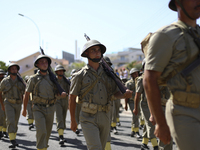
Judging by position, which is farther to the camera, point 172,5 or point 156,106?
point 172,5

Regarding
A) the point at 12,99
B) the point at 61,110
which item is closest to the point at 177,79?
the point at 12,99

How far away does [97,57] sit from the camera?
506cm

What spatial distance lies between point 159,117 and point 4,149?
6.95m

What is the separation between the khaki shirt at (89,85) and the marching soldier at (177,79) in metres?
2.12

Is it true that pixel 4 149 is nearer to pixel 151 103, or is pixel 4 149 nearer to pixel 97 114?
pixel 97 114

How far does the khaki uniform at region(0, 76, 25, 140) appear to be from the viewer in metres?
8.86

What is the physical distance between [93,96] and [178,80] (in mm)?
2313

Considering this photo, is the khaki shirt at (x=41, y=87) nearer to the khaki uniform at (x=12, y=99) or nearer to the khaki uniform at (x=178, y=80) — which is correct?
the khaki uniform at (x=12, y=99)

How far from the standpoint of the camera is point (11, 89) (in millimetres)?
9266

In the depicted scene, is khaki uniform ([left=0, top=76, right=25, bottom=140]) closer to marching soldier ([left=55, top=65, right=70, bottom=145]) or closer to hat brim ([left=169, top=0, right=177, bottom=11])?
marching soldier ([left=55, top=65, right=70, bottom=145])

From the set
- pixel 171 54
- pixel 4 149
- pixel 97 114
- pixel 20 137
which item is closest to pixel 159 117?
pixel 171 54

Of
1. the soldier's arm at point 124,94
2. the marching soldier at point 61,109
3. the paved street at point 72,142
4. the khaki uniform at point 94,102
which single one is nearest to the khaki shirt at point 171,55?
the soldier's arm at point 124,94

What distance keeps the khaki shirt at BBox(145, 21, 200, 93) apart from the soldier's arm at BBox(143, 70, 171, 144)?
12cm

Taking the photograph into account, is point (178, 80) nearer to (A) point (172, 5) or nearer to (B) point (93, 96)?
(A) point (172, 5)
